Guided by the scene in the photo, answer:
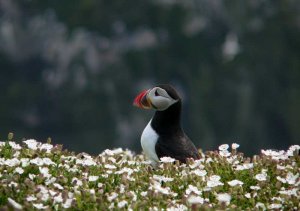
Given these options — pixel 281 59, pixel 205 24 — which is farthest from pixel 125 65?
pixel 281 59

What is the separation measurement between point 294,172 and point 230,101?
110 m

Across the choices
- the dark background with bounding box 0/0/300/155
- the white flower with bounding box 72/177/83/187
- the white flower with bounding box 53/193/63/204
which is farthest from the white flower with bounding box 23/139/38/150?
the dark background with bounding box 0/0/300/155

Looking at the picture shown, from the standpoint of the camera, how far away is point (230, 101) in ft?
386

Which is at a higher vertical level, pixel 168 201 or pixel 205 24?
pixel 205 24

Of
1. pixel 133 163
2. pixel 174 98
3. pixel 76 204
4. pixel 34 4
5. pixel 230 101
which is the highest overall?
pixel 34 4

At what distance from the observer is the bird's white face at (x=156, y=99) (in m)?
10.1

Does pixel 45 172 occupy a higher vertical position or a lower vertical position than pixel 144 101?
lower

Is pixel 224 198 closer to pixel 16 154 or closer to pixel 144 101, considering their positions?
pixel 16 154

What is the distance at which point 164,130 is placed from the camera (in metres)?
10.2

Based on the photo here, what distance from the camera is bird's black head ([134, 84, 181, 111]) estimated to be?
33.2 ft

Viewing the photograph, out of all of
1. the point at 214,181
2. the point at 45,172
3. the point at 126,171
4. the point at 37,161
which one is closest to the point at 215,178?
the point at 214,181

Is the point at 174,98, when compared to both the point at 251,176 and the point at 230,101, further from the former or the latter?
the point at 230,101

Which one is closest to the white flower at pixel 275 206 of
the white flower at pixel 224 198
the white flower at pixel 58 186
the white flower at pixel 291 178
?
the white flower at pixel 224 198

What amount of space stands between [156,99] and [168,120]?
34 cm
